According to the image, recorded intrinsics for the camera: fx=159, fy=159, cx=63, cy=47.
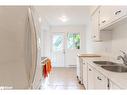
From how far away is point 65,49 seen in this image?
28.9 feet

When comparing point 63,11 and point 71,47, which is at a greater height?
point 63,11

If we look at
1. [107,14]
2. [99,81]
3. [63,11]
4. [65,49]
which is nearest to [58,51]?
[65,49]

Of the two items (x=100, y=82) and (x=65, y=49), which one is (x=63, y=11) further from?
(x=100, y=82)

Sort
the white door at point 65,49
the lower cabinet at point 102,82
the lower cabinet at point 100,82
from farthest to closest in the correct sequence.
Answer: the white door at point 65,49 < the lower cabinet at point 102,82 < the lower cabinet at point 100,82

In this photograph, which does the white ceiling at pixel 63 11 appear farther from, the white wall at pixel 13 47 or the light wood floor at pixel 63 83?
the white wall at pixel 13 47

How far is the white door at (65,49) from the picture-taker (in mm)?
8812

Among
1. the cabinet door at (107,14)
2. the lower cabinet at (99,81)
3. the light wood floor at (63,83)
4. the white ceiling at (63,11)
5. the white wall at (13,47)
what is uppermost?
the white ceiling at (63,11)

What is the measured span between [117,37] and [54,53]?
19.1 ft

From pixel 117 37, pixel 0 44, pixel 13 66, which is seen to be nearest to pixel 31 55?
pixel 13 66

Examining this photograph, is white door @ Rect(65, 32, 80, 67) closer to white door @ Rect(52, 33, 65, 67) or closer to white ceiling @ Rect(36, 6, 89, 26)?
white door @ Rect(52, 33, 65, 67)

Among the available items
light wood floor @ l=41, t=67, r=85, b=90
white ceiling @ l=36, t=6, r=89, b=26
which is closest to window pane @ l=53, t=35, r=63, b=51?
white ceiling @ l=36, t=6, r=89, b=26

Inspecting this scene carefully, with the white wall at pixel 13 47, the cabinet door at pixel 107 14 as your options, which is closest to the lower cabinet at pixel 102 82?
the white wall at pixel 13 47

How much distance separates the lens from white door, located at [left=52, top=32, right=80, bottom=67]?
8.81 metres

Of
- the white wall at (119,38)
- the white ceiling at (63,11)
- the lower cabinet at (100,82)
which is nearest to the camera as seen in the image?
the lower cabinet at (100,82)
